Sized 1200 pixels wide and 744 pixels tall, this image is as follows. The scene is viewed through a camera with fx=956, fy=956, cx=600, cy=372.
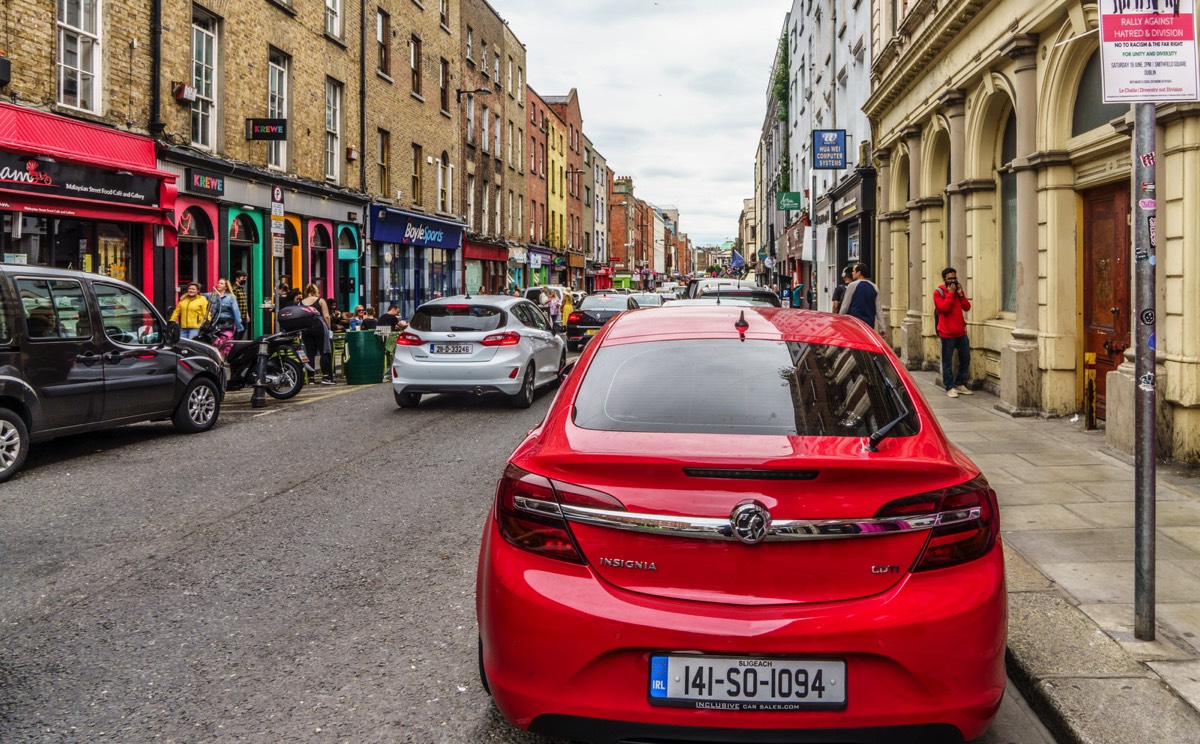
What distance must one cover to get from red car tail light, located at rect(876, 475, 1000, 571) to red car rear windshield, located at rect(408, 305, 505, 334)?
10226 millimetres

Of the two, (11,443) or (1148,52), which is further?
(11,443)

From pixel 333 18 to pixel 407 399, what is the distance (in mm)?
15520

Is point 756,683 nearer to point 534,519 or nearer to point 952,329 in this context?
point 534,519

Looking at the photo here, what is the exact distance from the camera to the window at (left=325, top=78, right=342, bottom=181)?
79.8 ft

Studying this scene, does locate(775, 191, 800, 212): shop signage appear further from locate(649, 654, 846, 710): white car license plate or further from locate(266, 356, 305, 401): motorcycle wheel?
locate(649, 654, 846, 710): white car license plate

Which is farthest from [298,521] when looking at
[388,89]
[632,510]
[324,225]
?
[388,89]

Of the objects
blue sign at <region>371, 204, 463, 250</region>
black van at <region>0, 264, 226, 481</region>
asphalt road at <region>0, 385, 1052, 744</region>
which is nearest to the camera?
asphalt road at <region>0, 385, 1052, 744</region>

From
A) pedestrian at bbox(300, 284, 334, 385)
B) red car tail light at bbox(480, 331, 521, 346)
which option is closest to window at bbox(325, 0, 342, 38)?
pedestrian at bbox(300, 284, 334, 385)

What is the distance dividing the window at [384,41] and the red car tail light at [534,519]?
26919 millimetres

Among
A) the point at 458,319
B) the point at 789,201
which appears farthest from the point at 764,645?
the point at 789,201

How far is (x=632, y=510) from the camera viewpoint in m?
2.79

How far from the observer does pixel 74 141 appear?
1470cm

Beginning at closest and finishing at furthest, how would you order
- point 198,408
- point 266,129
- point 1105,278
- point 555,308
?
point 1105,278 → point 198,408 → point 266,129 → point 555,308

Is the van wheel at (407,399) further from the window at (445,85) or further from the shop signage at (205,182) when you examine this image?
the window at (445,85)
